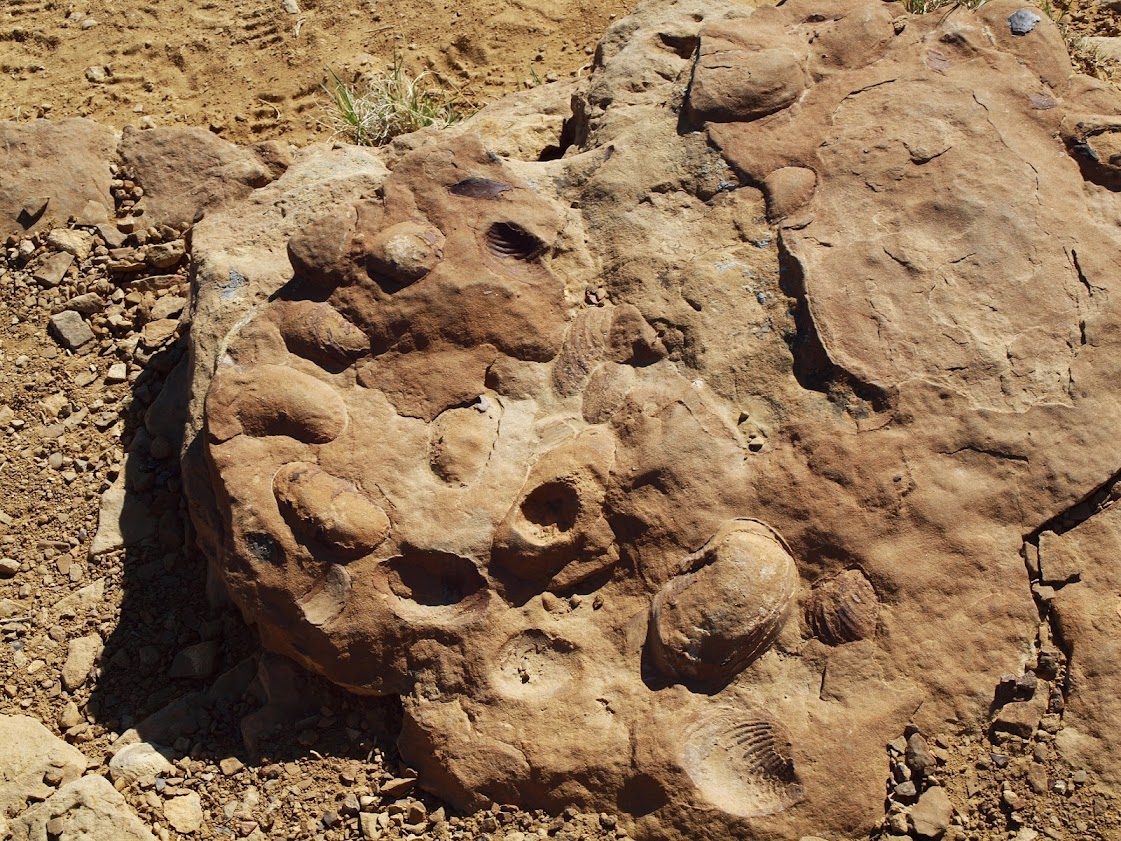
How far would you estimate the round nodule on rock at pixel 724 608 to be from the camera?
274cm

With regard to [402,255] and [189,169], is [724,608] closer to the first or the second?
[402,255]

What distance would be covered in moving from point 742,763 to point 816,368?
1.12 metres

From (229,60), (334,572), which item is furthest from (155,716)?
(229,60)

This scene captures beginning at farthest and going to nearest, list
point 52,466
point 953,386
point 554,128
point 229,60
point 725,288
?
1. point 229,60
2. point 554,128
3. point 52,466
4. point 725,288
5. point 953,386

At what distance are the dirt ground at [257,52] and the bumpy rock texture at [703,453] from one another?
2256 millimetres

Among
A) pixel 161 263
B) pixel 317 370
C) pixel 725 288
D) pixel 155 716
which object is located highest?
pixel 725 288

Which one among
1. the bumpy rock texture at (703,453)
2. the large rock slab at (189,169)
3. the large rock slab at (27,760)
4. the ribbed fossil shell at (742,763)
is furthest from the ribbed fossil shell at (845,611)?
the large rock slab at (189,169)

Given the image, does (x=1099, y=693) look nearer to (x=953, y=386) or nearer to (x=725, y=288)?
(x=953, y=386)

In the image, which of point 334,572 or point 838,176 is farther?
point 838,176

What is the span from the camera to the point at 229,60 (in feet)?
18.2

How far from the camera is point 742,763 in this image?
9.11 ft

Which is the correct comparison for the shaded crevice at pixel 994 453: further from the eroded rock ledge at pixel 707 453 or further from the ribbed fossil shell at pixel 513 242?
the ribbed fossil shell at pixel 513 242

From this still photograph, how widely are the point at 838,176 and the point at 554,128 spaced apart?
4.43 feet

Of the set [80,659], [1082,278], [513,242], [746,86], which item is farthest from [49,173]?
[1082,278]
